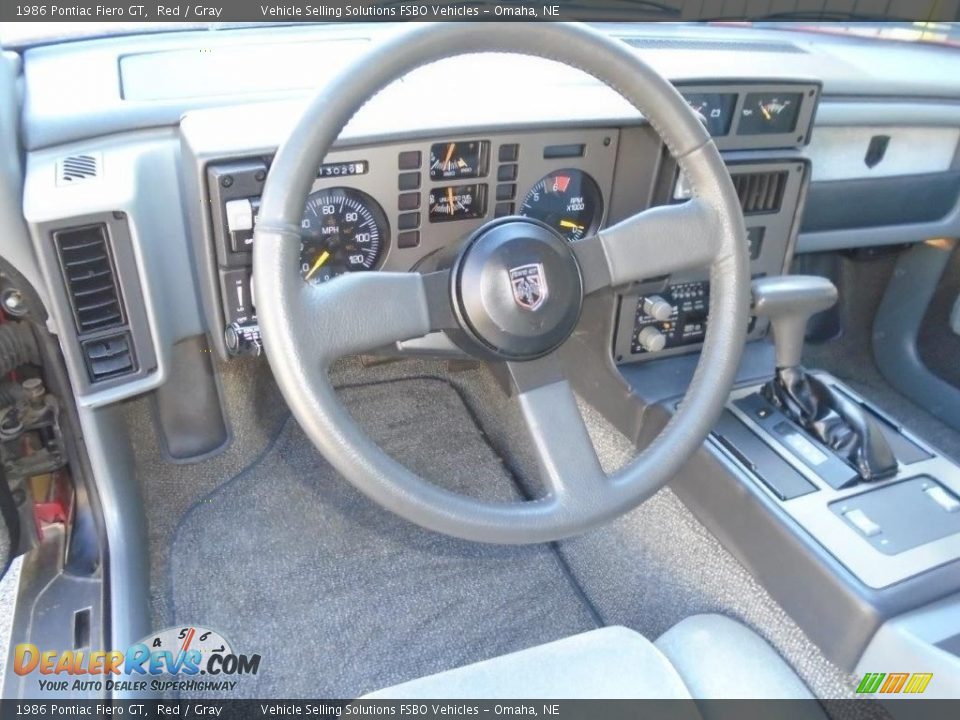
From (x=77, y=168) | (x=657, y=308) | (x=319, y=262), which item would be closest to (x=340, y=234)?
(x=319, y=262)

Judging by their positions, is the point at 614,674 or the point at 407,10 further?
the point at 407,10

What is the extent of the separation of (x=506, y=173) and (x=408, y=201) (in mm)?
175

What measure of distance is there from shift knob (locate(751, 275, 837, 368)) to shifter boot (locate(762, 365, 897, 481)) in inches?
3.1

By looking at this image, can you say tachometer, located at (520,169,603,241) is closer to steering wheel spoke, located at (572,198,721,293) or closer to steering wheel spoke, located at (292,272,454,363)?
steering wheel spoke, located at (572,198,721,293)

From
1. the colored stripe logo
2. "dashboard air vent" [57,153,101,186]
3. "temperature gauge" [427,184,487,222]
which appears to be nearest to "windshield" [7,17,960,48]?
"dashboard air vent" [57,153,101,186]

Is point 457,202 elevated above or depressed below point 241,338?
above

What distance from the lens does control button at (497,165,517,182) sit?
136 centimetres

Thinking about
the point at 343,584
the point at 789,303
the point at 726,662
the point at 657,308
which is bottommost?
the point at 343,584

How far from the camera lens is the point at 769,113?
1569mm

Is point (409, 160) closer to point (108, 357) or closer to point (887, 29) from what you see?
point (108, 357)

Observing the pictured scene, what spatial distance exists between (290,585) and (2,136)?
1.02 metres

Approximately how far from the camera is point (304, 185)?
3.08 feet

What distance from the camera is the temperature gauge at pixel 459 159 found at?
4.35 ft

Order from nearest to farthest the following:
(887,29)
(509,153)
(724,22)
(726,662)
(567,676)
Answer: (567,676)
(726,662)
(509,153)
(724,22)
(887,29)
